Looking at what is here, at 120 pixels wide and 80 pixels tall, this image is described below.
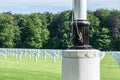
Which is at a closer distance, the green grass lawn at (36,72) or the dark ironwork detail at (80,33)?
the dark ironwork detail at (80,33)

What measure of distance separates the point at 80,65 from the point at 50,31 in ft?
299

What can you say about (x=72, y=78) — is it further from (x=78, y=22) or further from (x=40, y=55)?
(x=40, y=55)

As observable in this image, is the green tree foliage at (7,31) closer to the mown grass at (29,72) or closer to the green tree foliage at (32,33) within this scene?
the green tree foliage at (32,33)

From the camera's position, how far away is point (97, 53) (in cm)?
702

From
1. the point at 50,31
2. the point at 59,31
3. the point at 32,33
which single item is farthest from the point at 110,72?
the point at 50,31

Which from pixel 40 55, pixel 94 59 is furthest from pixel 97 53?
pixel 40 55

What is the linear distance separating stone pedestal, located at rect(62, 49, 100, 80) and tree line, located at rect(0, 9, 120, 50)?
73.3 m

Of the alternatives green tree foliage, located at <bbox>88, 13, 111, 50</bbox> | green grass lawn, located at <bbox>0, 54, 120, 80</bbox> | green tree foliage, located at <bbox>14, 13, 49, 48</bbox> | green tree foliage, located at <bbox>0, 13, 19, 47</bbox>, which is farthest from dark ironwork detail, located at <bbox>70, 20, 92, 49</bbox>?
green tree foliage, located at <bbox>14, 13, 49, 48</bbox>

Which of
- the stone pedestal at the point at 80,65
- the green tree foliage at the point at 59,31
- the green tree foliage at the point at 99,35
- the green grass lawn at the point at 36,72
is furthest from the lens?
the green tree foliage at the point at 59,31

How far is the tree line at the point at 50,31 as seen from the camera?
8538cm

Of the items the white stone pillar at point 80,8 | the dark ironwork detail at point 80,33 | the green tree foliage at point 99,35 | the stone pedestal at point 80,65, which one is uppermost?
the white stone pillar at point 80,8

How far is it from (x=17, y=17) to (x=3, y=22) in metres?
14.2

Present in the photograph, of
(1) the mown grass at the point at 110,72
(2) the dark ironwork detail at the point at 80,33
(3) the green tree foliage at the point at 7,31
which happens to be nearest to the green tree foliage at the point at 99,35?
(3) the green tree foliage at the point at 7,31

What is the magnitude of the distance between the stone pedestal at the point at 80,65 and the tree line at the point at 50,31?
73.3 m
